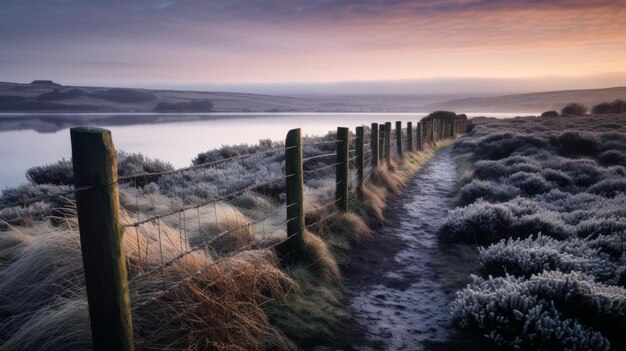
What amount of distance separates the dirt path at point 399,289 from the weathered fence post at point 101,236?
81.6 inches

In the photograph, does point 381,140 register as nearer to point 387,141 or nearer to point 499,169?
point 387,141

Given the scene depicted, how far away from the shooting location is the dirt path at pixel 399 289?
401 centimetres

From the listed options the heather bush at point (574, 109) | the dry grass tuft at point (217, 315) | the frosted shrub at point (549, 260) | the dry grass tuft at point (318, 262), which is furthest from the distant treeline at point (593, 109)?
the dry grass tuft at point (217, 315)

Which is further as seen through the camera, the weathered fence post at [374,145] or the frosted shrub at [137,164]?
the frosted shrub at [137,164]

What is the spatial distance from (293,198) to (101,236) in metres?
3.07

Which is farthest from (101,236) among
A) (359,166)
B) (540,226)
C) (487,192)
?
(487,192)

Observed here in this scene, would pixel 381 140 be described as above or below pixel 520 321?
above

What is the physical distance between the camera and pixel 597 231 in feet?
20.1

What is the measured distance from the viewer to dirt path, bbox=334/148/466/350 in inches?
158

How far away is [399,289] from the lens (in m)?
5.27

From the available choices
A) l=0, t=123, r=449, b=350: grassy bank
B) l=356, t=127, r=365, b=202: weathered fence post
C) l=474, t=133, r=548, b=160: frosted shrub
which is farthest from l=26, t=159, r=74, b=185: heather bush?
l=474, t=133, r=548, b=160: frosted shrub

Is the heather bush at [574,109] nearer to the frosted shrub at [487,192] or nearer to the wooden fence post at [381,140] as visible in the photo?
the wooden fence post at [381,140]

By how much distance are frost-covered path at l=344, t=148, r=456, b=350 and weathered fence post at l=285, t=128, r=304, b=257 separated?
2.85ft

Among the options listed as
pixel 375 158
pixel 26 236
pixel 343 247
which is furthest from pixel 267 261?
pixel 375 158
